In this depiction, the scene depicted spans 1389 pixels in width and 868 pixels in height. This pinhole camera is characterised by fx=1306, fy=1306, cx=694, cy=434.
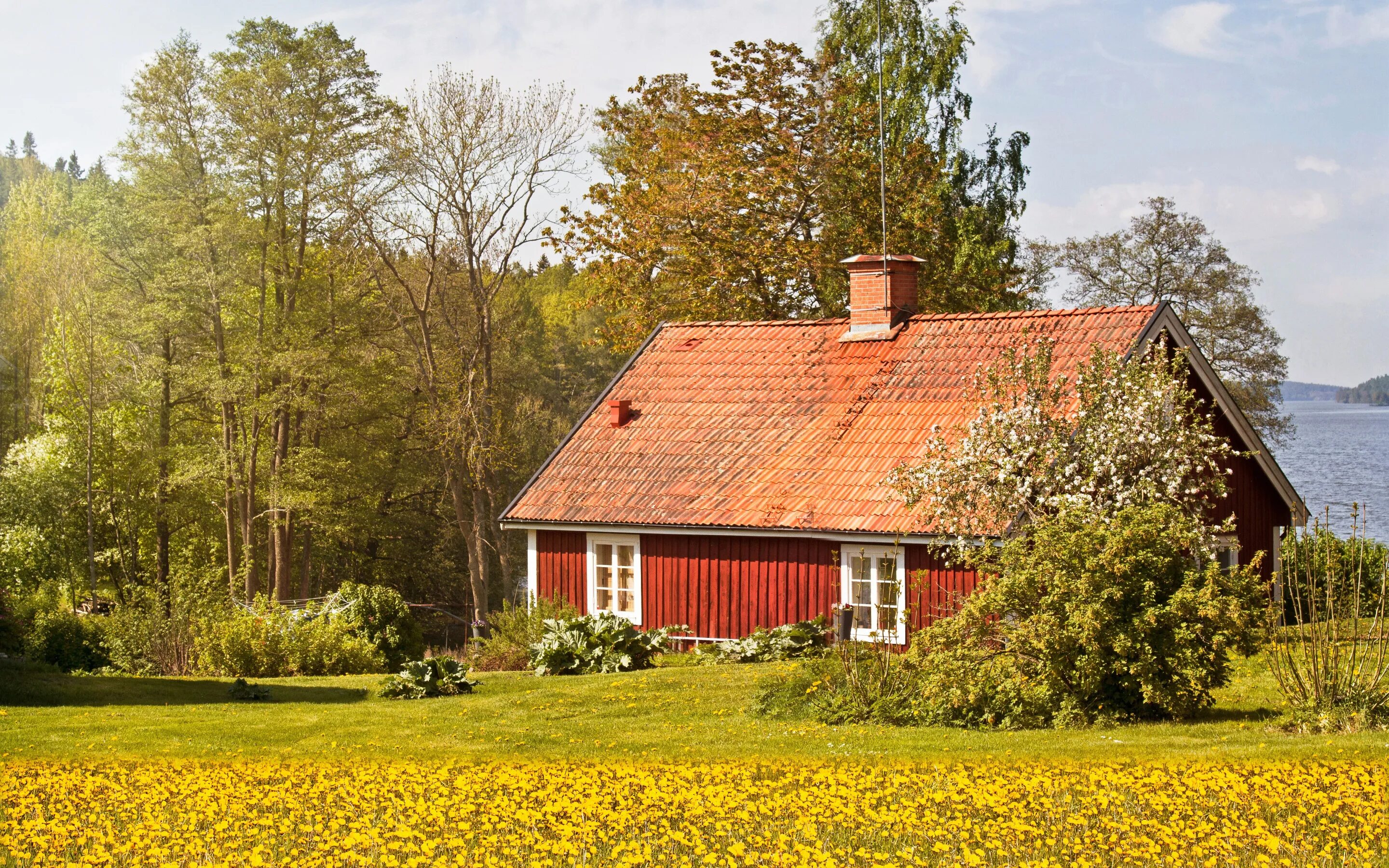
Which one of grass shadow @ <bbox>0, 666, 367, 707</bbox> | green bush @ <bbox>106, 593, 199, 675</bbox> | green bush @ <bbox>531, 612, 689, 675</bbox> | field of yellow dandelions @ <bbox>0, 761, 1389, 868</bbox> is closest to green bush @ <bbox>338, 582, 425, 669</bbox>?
green bush @ <bbox>106, 593, 199, 675</bbox>

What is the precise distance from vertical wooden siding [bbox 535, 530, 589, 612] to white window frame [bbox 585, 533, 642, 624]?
80 millimetres

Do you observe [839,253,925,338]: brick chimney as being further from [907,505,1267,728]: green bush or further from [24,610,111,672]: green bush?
[24,610,111,672]: green bush

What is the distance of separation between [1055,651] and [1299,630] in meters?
2.39

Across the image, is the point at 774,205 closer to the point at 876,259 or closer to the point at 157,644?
the point at 876,259

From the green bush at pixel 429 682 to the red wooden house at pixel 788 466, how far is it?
4.97 meters

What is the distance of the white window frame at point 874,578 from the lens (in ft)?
66.2

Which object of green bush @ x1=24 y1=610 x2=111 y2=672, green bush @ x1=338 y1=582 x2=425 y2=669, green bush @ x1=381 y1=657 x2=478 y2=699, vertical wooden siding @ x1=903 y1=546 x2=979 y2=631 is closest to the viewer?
green bush @ x1=381 y1=657 x2=478 y2=699

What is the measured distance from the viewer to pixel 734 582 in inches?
879

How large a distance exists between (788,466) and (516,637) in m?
5.61

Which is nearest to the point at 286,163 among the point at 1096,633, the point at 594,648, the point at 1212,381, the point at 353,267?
the point at 353,267

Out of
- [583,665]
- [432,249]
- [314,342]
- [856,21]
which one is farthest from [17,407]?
[583,665]

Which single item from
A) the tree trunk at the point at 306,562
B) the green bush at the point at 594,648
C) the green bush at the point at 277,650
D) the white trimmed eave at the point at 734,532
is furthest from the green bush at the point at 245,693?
the tree trunk at the point at 306,562

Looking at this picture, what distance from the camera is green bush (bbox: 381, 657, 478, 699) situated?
61.6 ft

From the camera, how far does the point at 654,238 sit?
3538cm
